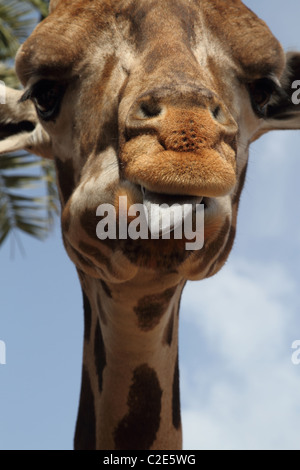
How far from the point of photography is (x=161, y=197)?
9.47 feet

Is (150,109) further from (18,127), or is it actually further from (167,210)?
(18,127)

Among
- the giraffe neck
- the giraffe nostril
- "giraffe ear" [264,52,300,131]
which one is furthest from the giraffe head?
"giraffe ear" [264,52,300,131]

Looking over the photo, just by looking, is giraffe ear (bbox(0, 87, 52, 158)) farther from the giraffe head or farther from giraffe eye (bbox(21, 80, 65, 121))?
giraffe eye (bbox(21, 80, 65, 121))

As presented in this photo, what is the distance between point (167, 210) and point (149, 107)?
0.45m

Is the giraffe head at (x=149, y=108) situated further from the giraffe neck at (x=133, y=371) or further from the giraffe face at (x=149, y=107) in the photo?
the giraffe neck at (x=133, y=371)

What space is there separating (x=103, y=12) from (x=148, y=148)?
1.30 metres

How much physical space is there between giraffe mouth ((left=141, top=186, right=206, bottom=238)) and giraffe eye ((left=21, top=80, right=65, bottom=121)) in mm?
1231

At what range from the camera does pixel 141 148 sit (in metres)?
2.92

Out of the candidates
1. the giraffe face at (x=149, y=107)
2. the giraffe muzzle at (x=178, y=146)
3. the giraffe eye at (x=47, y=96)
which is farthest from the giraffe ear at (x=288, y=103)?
the giraffe muzzle at (x=178, y=146)

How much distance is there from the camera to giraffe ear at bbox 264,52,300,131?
4.77 metres

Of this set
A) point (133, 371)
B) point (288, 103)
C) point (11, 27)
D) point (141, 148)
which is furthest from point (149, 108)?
point (11, 27)

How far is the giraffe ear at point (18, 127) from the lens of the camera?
4914 mm

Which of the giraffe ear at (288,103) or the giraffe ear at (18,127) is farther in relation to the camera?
the giraffe ear at (18,127)

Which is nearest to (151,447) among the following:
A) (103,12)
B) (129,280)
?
(129,280)
